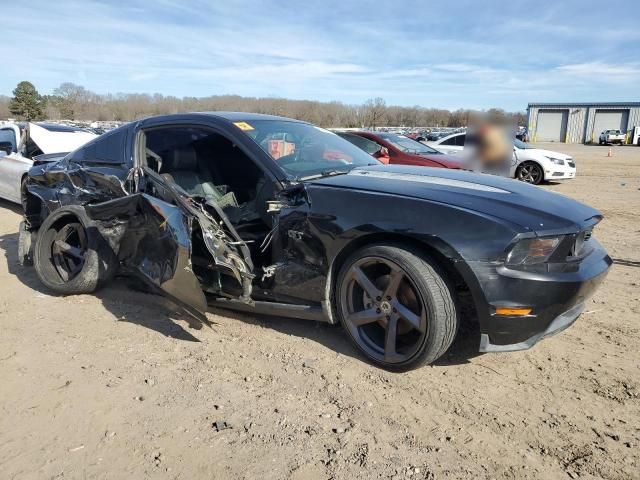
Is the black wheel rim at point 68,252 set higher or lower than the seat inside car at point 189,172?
lower

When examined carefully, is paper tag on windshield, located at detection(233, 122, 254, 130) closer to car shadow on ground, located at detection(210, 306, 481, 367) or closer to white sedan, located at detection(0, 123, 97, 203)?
car shadow on ground, located at detection(210, 306, 481, 367)

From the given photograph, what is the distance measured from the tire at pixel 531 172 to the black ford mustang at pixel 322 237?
10.4 metres

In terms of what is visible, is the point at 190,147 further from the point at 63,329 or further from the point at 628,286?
the point at 628,286

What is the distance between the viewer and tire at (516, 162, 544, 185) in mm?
13281

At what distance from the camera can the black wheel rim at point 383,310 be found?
9.68 ft

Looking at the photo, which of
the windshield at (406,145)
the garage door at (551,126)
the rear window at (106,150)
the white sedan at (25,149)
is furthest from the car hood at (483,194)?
the garage door at (551,126)

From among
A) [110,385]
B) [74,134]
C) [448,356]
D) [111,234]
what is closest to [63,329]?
[111,234]

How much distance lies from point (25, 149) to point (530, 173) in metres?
11.7

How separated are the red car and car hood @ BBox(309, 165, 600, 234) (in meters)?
5.28

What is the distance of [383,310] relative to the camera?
10.0 ft

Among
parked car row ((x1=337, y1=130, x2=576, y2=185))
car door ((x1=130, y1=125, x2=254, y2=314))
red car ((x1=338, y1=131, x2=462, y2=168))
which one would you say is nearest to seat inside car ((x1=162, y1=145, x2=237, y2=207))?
car door ((x1=130, y1=125, x2=254, y2=314))

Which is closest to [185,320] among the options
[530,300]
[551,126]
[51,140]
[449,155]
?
[530,300]

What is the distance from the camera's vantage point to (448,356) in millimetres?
3318

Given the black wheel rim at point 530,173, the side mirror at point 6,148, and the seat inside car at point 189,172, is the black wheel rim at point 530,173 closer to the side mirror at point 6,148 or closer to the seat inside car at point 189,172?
the seat inside car at point 189,172
